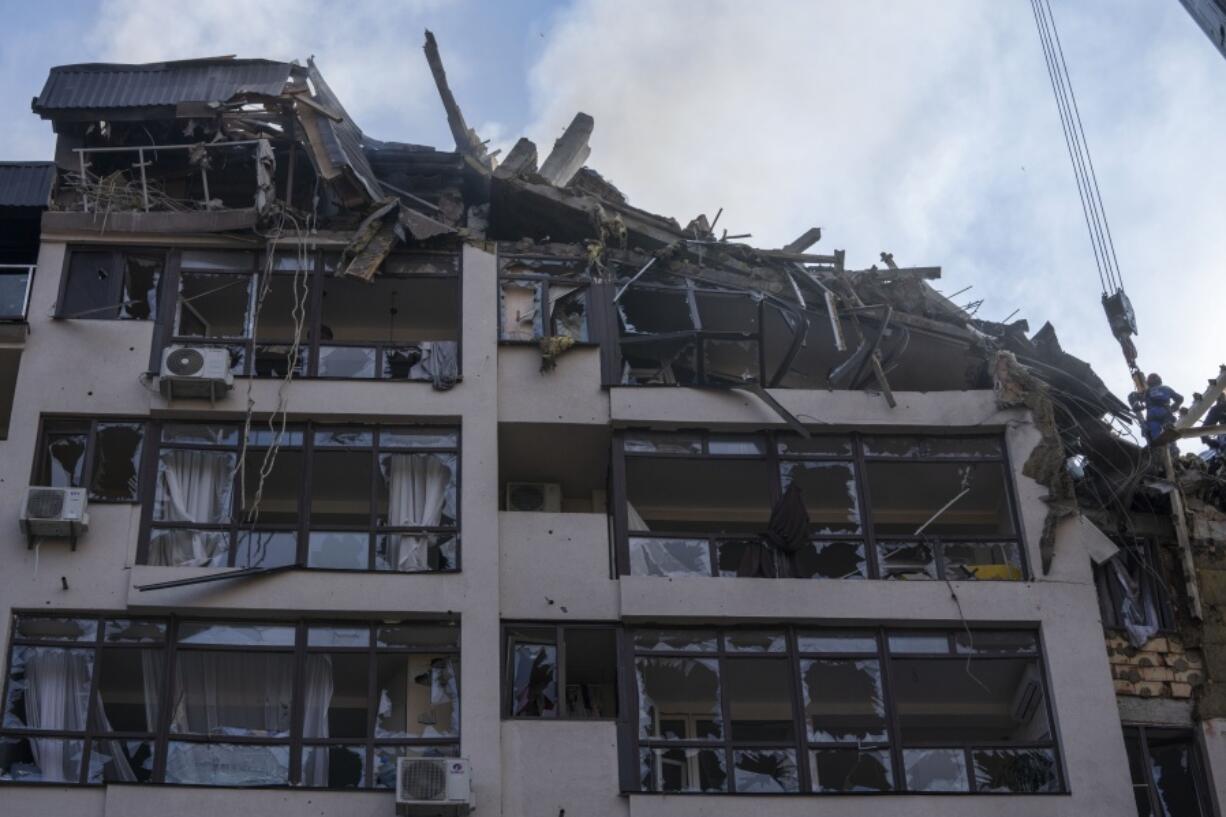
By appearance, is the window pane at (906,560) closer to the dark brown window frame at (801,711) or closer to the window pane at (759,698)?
the dark brown window frame at (801,711)

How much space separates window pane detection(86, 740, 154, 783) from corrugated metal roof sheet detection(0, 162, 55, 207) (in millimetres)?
8599

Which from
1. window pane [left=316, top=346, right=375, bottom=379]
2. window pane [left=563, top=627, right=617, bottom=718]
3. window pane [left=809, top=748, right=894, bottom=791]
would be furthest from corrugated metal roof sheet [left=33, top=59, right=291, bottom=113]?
window pane [left=809, top=748, right=894, bottom=791]

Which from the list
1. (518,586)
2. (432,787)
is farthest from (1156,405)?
(432,787)

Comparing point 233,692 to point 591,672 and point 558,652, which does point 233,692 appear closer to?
point 558,652

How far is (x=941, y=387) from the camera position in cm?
2536

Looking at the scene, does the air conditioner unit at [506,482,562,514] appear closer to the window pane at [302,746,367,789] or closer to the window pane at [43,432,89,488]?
the window pane at [302,746,367,789]

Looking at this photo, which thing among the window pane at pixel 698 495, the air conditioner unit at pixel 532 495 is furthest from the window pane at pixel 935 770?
the air conditioner unit at pixel 532 495

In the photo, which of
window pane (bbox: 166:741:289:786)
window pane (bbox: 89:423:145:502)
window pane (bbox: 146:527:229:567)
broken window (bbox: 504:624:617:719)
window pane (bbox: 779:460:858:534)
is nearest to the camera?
A: window pane (bbox: 166:741:289:786)

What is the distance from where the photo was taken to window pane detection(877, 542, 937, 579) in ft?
72.4

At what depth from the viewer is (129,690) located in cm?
2031

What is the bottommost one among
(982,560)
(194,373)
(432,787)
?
(432,787)

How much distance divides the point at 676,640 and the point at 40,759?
27.7 feet

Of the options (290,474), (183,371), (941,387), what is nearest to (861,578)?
(941,387)

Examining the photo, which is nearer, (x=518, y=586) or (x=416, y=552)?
(x=518, y=586)
